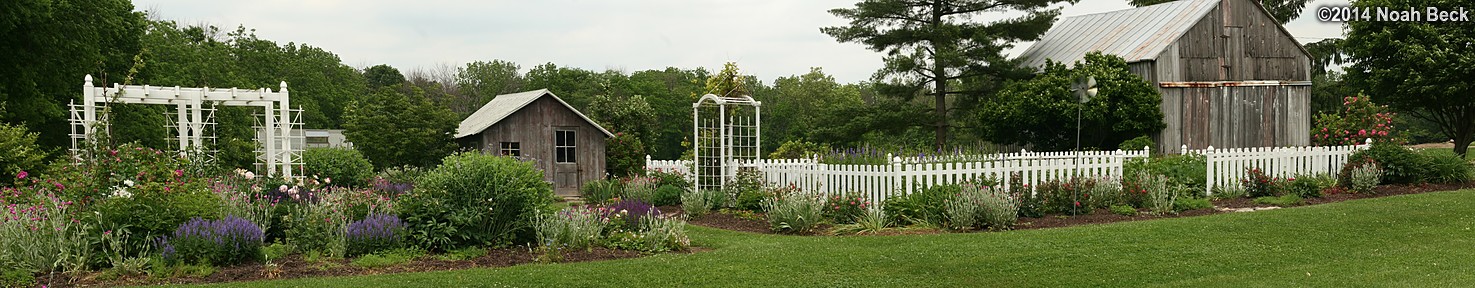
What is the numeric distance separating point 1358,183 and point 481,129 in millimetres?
16414

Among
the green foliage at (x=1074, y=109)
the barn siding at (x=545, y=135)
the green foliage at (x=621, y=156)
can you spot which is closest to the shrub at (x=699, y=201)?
the barn siding at (x=545, y=135)

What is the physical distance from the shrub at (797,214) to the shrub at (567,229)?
2736 millimetres

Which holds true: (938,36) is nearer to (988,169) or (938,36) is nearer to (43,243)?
(988,169)

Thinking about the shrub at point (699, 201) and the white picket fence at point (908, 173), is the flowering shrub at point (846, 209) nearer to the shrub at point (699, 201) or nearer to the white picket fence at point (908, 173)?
the white picket fence at point (908, 173)

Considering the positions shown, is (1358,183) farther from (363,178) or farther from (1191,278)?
(363,178)

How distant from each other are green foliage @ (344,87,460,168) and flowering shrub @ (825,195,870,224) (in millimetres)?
12297

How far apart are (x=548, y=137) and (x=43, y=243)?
50.7 feet

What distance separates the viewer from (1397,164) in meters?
15.7

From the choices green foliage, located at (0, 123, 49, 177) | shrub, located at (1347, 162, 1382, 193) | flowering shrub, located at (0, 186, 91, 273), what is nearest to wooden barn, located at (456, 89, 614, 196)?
green foliage, located at (0, 123, 49, 177)

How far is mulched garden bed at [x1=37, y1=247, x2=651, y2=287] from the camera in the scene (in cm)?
743

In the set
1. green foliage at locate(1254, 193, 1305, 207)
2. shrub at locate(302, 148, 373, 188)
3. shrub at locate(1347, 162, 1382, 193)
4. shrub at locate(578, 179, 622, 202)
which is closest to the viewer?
green foliage at locate(1254, 193, 1305, 207)

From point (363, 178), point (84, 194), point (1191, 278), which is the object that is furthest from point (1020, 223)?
point (363, 178)

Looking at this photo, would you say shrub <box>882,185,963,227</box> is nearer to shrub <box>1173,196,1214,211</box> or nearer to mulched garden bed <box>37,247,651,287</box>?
shrub <box>1173,196,1214,211</box>

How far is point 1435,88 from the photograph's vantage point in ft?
73.7
